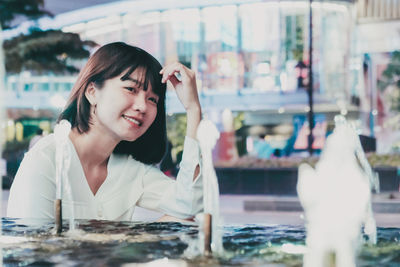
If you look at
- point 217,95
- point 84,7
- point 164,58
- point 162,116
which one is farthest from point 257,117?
point 162,116

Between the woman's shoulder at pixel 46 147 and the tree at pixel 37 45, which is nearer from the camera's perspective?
the woman's shoulder at pixel 46 147

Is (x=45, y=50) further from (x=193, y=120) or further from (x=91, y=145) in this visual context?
(x=193, y=120)

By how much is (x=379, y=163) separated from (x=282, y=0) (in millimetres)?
13935

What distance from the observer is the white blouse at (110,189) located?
3027 millimetres

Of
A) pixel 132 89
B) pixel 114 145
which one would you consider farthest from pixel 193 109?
pixel 114 145

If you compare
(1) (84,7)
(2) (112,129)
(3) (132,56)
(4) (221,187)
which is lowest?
(4) (221,187)

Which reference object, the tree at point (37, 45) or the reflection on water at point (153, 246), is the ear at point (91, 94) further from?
the tree at point (37, 45)

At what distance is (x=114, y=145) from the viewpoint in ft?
10.9

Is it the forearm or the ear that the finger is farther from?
the ear

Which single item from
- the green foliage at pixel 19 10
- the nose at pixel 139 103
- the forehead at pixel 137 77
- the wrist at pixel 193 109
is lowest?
the wrist at pixel 193 109

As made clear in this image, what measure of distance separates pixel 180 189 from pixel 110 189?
344 mm

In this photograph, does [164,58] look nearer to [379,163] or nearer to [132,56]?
[379,163]

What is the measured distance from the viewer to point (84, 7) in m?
26.6

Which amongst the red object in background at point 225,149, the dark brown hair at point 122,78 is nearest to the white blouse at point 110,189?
the dark brown hair at point 122,78
